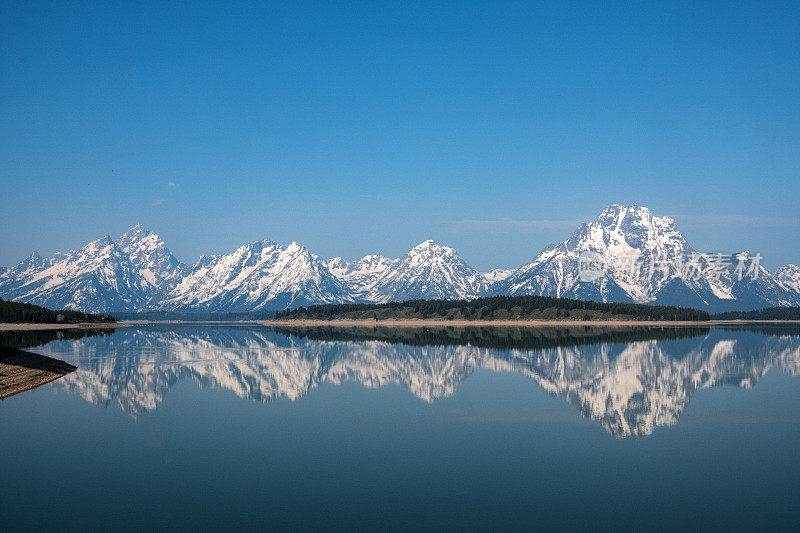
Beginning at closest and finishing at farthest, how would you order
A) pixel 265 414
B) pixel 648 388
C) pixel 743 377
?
1. pixel 265 414
2. pixel 648 388
3. pixel 743 377

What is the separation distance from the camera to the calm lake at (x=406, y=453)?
25688 mm

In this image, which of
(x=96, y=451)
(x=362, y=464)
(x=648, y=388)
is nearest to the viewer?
(x=362, y=464)

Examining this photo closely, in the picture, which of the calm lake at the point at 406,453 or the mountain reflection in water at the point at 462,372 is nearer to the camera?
the calm lake at the point at 406,453

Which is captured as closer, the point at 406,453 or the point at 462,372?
the point at 406,453

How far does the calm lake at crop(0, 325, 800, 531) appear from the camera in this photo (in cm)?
2569

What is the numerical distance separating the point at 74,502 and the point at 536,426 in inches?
1147

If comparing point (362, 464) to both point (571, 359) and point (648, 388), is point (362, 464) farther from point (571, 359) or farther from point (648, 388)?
point (571, 359)

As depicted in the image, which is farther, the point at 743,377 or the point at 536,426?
the point at 743,377

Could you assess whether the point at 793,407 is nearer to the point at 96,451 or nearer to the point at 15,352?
the point at 96,451

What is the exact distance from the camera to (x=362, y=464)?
1312 inches

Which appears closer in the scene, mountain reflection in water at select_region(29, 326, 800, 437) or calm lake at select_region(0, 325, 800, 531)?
calm lake at select_region(0, 325, 800, 531)

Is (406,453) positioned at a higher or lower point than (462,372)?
higher

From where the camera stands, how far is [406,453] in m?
35.7

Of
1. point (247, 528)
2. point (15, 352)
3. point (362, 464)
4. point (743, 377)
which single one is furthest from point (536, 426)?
point (15, 352)
